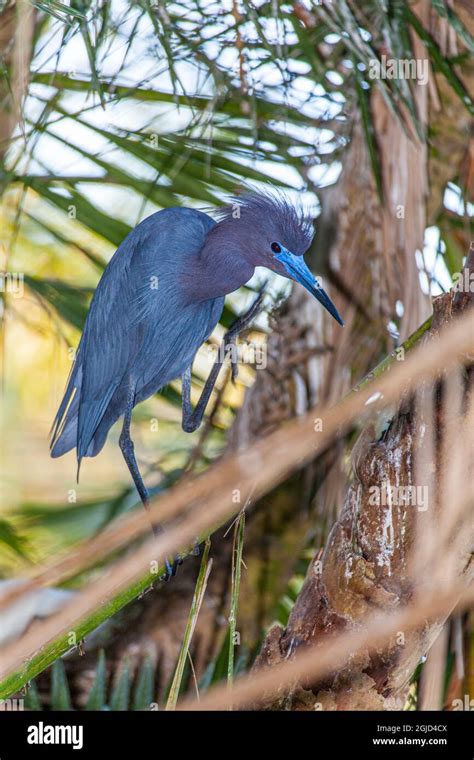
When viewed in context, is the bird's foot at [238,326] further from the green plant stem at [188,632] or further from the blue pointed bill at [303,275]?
the green plant stem at [188,632]

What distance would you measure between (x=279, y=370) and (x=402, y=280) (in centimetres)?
32

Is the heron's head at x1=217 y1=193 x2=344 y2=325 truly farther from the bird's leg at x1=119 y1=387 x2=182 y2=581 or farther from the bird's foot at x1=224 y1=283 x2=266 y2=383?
the bird's leg at x1=119 y1=387 x2=182 y2=581

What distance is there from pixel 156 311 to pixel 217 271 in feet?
0.45

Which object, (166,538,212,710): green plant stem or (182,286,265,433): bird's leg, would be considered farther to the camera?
(182,286,265,433): bird's leg

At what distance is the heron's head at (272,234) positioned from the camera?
3.84ft

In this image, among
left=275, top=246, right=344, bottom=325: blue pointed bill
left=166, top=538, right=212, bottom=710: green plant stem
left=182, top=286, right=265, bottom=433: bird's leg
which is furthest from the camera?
left=182, top=286, right=265, bottom=433: bird's leg

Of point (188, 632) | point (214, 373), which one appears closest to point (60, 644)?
point (188, 632)

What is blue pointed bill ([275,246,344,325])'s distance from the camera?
1.12 meters

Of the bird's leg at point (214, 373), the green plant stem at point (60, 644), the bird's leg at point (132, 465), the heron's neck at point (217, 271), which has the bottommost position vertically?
the green plant stem at point (60, 644)

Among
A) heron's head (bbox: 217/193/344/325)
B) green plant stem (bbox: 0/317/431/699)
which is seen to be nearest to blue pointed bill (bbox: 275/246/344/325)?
heron's head (bbox: 217/193/344/325)

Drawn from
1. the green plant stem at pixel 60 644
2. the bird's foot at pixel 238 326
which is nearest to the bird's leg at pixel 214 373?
the bird's foot at pixel 238 326

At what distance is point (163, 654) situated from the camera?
1525mm
